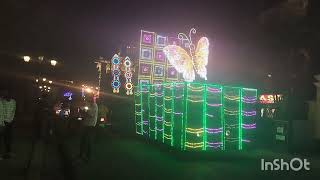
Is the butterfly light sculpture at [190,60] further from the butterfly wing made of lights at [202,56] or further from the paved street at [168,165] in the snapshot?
the paved street at [168,165]

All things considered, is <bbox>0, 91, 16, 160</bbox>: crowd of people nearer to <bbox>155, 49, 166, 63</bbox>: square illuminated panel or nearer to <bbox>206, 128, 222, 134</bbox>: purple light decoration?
<bbox>206, 128, 222, 134</bbox>: purple light decoration

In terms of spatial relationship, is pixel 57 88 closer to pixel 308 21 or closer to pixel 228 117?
pixel 308 21

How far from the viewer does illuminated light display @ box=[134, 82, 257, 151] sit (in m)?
16.4

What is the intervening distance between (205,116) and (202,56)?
195 inches

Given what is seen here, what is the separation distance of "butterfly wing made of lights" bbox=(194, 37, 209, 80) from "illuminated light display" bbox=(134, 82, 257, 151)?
2.57 meters

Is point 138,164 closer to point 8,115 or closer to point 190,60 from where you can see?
point 8,115

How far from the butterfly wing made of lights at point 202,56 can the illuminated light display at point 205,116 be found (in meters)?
2.57

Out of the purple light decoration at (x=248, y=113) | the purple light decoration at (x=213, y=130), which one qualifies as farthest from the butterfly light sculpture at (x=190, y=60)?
the purple light decoration at (x=213, y=130)

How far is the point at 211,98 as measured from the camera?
1678cm

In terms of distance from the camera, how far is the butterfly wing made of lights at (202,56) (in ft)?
66.6

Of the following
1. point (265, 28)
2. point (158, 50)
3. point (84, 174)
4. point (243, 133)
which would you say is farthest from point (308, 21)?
point (84, 174)

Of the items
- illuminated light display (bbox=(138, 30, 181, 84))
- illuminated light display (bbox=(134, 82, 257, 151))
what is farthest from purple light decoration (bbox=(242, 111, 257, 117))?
illuminated light display (bbox=(138, 30, 181, 84))

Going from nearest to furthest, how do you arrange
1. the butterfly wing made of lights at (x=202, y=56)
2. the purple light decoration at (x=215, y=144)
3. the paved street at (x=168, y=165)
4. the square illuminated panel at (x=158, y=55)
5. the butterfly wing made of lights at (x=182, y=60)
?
the paved street at (x=168, y=165) < the purple light decoration at (x=215, y=144) < the butterfly wing made of lights at (x=202, y=56) < the butterfly wing made of lights at (x=182, y=60) < the square illuminated panel at (x=158, y=55)

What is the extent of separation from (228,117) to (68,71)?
44.4 m
